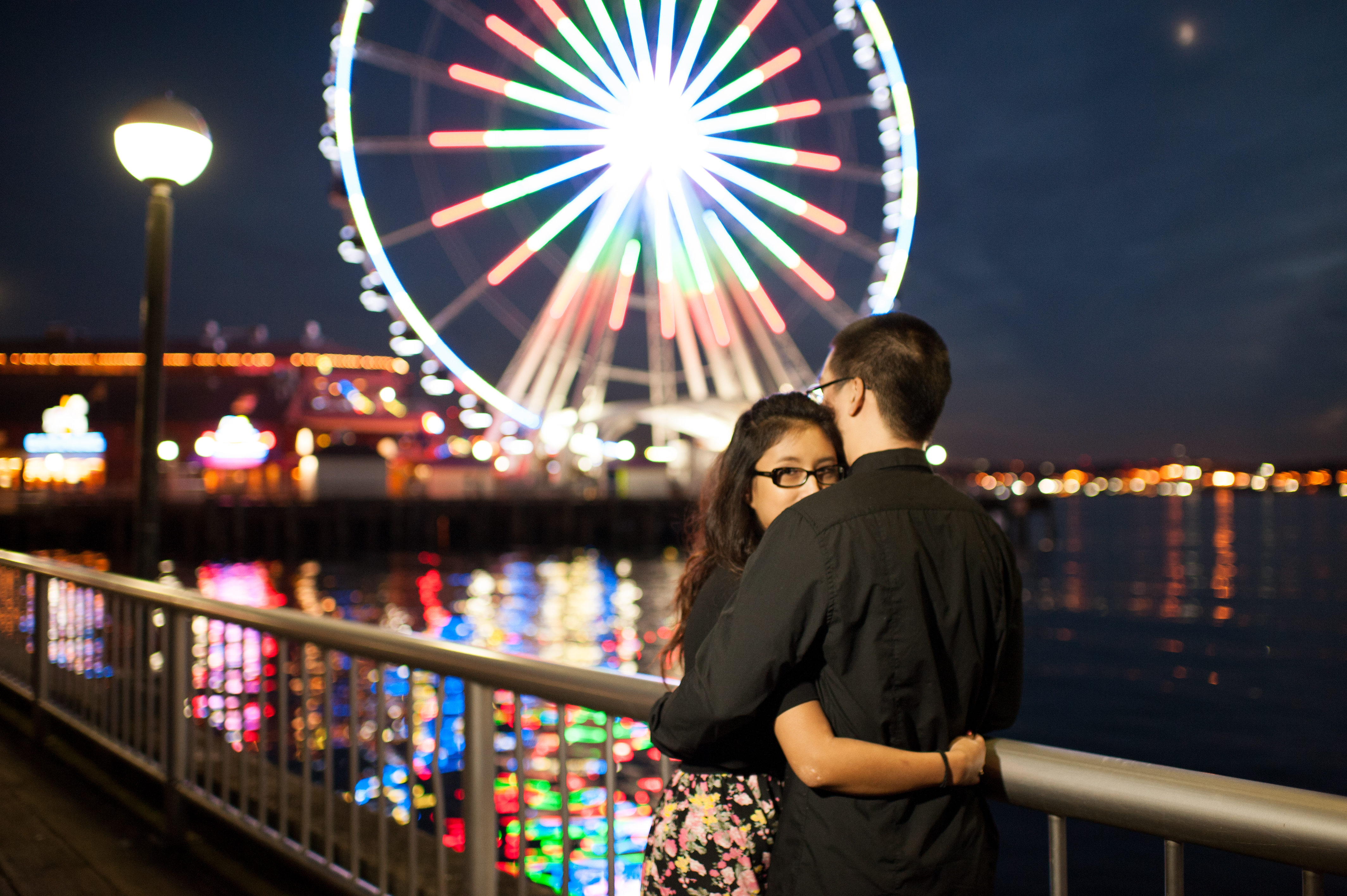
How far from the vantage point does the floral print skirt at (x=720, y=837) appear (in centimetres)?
170

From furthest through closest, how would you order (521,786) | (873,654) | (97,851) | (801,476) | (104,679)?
(104,679) → (97,851) → (521,786) → (801,476) → (873,654)

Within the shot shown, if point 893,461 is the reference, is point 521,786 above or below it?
below

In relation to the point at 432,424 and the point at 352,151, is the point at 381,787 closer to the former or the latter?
the point at 352,151

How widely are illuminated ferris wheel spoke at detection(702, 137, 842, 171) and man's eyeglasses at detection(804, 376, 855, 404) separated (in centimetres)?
1968

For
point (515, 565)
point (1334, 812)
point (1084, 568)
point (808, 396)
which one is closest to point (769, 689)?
point (808, 396)

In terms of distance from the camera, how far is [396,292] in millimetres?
19812

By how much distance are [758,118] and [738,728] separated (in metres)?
21.3

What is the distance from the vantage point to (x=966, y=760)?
1486mm

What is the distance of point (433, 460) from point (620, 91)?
37.2 metres

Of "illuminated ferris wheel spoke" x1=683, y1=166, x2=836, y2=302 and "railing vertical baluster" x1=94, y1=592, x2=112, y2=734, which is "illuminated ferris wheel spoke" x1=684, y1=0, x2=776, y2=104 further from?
"railing vertical baluster" x1=94, y1=592, x2=112, y2=734

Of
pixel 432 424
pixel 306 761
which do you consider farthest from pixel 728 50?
pixel 432 424

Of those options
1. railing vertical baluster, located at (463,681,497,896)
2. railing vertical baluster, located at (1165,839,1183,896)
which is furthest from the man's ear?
railing vertical baluster, located at (463,681,497,896)

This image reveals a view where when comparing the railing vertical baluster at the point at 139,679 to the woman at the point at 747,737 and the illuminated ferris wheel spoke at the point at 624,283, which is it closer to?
the woman at the point at 747,737

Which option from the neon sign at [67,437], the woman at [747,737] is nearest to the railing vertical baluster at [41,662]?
the woman at [747,737]
